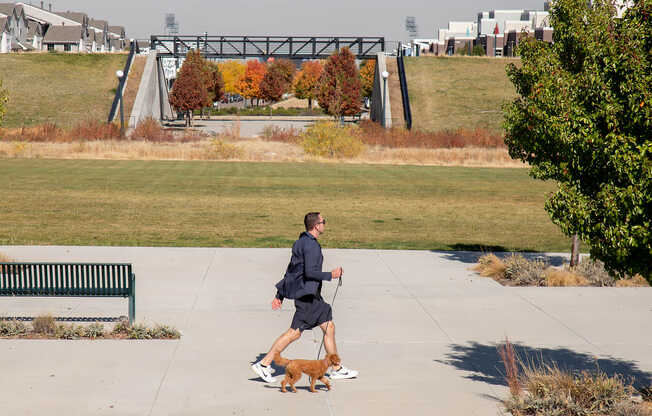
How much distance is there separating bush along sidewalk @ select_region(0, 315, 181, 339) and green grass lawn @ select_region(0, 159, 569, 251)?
6.56 metres

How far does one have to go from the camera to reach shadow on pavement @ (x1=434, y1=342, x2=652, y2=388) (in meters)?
7.61

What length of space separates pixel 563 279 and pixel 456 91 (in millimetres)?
52363

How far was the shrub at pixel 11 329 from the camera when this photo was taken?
873cm

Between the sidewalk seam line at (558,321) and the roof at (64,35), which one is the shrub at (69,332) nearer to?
the sidewalk seam line at (558,321)

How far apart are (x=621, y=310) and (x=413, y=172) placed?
937 inches

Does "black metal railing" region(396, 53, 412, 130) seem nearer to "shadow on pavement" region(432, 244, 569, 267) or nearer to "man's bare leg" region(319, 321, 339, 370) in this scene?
"shadow on pavement" region(432, 244, 569, 267)

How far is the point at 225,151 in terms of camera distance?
39.2 m

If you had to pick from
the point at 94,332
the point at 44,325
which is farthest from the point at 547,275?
the point at 44,325

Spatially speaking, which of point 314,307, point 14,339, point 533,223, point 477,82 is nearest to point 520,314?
point 314,307

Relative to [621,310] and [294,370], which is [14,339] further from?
[621,310]

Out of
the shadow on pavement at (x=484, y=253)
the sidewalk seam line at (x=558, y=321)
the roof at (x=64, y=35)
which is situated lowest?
the shadow on pavement at (x=484, y=253)

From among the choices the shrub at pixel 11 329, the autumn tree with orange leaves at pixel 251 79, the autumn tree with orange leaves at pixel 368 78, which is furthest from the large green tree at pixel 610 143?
the autumn tree with orange leaves at pixel 251 79

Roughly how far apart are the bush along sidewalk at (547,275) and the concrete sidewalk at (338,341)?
0.32 metres

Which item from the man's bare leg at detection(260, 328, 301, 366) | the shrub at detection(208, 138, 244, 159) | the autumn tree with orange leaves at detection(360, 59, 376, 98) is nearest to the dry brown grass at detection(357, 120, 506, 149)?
the shrub at detection(208, 138, 244, 159)
